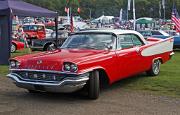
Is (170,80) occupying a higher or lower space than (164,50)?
lower

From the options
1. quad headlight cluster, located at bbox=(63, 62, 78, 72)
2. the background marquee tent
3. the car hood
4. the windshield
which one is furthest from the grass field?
the background marquee tent

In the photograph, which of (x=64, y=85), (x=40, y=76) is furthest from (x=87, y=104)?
(x=40, y=76)

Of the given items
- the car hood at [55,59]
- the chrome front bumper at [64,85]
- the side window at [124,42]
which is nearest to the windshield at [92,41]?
the side window at [124,42]

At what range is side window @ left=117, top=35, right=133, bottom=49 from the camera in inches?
364

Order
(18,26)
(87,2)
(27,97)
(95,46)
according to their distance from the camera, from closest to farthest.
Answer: (27,97) < (95,46) < (18,26) < (87,2)

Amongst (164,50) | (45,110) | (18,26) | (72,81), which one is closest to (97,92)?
(72,81)

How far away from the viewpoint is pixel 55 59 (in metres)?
7.83

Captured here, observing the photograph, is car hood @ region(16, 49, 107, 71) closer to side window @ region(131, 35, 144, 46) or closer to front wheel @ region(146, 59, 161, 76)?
side window @ region(131, 35, 144, 46)

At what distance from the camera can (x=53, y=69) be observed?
7.63 m

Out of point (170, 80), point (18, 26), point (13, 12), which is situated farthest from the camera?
point (18, 26)

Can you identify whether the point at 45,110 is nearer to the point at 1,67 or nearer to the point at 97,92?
the point at 97,92

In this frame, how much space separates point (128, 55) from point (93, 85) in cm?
172

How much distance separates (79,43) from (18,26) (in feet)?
56.8

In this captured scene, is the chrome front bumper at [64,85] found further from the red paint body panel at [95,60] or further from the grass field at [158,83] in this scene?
the grass field at [158,83]
